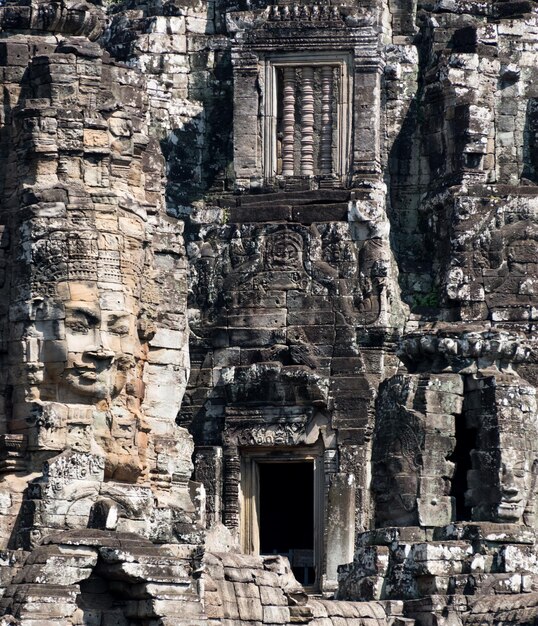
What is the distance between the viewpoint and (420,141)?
65.4m

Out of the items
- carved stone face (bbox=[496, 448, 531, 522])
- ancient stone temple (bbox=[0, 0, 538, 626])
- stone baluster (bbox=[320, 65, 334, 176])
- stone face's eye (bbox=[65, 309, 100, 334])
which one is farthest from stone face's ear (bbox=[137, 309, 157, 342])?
stone baluster (bbox=[320, 65, 334, 176])

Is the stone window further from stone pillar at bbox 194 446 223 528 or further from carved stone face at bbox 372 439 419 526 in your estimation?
carved stone face at bbox 372 439 419 526

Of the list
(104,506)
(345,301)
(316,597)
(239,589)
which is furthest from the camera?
(345,301)

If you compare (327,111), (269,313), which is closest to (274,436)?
(269,313)

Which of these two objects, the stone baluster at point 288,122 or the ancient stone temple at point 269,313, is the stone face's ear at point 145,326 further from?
the stone baluster at point 288,122

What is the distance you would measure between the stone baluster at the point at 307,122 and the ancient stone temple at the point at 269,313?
48 mm

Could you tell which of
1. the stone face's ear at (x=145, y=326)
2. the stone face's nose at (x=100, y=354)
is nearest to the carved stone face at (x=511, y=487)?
the stone face's ear at (x=145, y=326)

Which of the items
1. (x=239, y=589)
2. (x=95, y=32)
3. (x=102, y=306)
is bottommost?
(x=239, y=589)

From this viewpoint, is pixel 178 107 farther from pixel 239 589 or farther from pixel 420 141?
pixel 239 589

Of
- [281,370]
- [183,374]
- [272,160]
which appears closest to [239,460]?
[281,370]

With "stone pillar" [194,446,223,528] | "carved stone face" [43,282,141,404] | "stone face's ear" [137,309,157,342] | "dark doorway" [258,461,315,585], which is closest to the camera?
"carved stone face" [43,282,141,404]

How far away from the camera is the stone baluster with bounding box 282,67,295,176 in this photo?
63.4m

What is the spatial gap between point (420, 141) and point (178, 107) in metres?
4.27

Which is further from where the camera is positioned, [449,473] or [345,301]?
[345,301]
